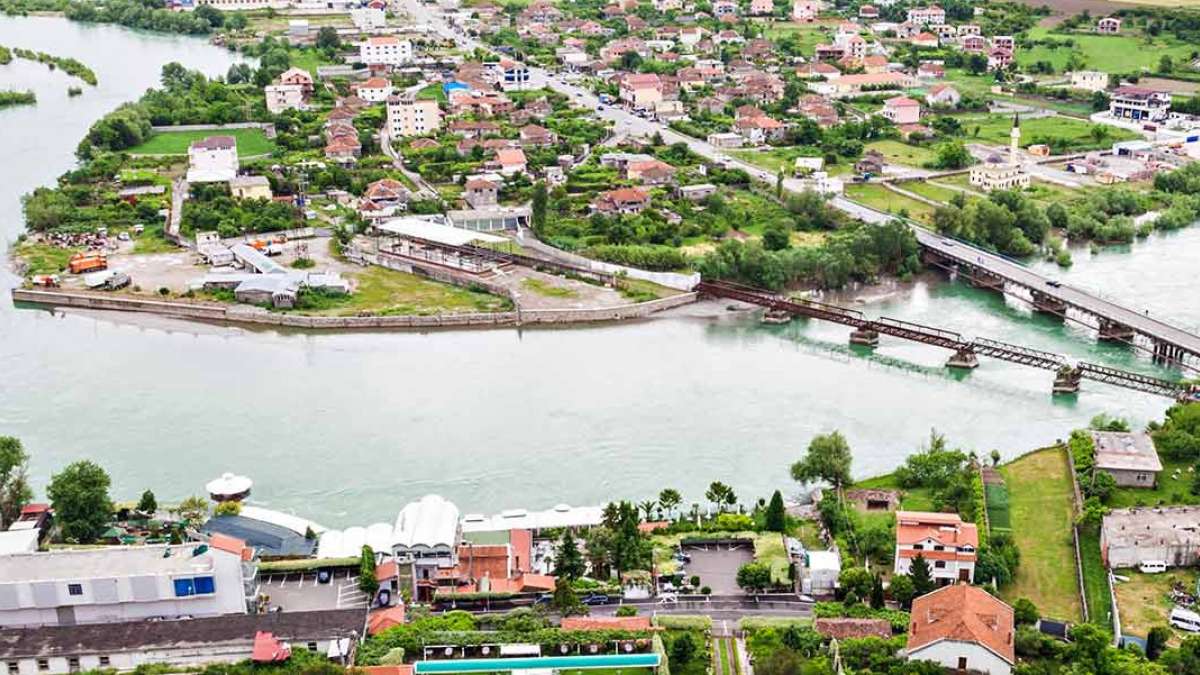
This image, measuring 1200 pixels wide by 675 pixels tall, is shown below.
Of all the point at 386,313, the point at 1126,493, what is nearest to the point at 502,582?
the point at 1126,493

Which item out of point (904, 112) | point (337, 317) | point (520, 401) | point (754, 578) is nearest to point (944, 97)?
point (904, 112)

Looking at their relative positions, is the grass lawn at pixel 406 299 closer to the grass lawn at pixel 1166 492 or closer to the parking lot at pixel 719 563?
the parking lot at pixel 719 563

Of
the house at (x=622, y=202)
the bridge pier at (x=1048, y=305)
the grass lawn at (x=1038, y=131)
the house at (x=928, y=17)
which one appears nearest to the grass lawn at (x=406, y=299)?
the house at (x=622, y=202)

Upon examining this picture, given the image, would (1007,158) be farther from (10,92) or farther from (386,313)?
(10,92)

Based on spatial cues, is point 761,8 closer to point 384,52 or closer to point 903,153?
point 384,52

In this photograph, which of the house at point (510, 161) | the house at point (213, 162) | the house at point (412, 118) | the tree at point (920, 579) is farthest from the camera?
the house at point (412, 118)

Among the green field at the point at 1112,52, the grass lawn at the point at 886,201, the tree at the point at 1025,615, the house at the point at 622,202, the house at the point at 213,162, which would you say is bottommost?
the tree at the point at 1025,615

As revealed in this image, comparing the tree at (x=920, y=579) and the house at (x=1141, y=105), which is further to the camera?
the house at (x=1141, y=105)

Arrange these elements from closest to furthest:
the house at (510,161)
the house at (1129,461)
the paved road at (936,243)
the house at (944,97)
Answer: the house at (1129,461) < the paved road at (936,243) < the house at (510,161) < the house at (944,97)
